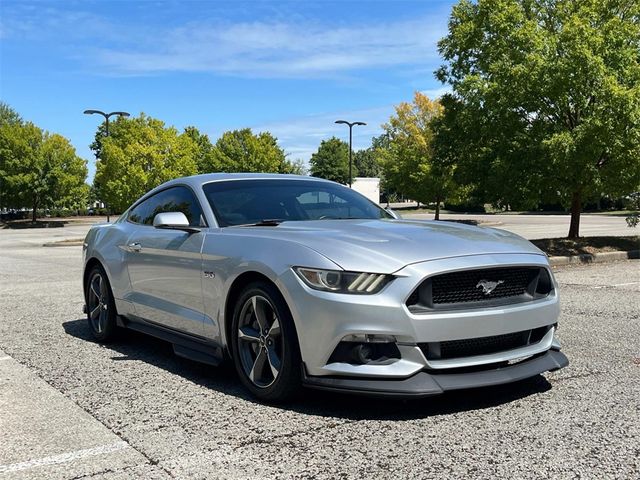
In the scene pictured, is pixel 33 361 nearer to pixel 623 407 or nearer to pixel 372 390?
pixel 372 390

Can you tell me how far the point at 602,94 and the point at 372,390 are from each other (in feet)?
39.1

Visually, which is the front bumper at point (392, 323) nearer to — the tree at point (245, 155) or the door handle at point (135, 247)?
the door handle at point (135, 247)

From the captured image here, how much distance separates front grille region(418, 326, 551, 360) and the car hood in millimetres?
503

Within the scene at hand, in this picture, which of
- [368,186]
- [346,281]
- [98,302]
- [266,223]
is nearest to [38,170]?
[368,186]

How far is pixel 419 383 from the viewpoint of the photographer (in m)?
3.56

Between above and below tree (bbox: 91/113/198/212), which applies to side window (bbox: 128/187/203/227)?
below

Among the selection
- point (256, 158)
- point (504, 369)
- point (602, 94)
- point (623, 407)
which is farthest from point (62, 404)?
point (256, 158)

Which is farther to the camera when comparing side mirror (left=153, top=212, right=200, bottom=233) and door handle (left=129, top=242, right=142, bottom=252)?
door handle (left=129, top=242, right=142, bottom=252)

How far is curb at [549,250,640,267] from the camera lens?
1364 cm

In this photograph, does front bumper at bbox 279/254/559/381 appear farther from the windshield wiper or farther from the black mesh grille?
the windshield wiper

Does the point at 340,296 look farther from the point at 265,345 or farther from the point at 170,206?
the point at 170,206

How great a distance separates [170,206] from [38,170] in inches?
1869

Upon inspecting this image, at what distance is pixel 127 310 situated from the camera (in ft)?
19.0

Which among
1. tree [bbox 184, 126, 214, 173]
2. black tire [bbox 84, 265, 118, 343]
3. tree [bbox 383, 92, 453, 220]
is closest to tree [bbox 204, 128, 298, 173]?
tree [bbox 184, 126, 214, 173]
